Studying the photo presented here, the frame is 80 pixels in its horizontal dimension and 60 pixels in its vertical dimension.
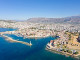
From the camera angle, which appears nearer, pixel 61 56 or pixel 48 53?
pixel 61 56

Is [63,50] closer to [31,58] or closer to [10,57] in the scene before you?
[31,58]

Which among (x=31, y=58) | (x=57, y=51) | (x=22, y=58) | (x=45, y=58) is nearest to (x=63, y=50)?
(x=57, y=51)

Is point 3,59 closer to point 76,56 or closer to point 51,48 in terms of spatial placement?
point 51,48

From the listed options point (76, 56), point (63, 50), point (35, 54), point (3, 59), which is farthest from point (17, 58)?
point (76, 56)

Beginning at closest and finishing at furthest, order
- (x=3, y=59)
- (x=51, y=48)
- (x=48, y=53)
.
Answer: (x=3, y=59) → (x=48, y=53) → (x=51, y=48)

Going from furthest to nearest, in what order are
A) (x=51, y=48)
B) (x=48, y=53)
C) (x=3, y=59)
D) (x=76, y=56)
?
(x=51, y=48), (x=48, y=53), (x=76, y=56), (x=3, y=59)

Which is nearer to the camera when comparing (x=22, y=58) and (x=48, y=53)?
(x=22, y=58)

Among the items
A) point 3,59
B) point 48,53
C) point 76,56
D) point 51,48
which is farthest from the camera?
point 51,48

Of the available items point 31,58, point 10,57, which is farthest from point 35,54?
point 10,57
